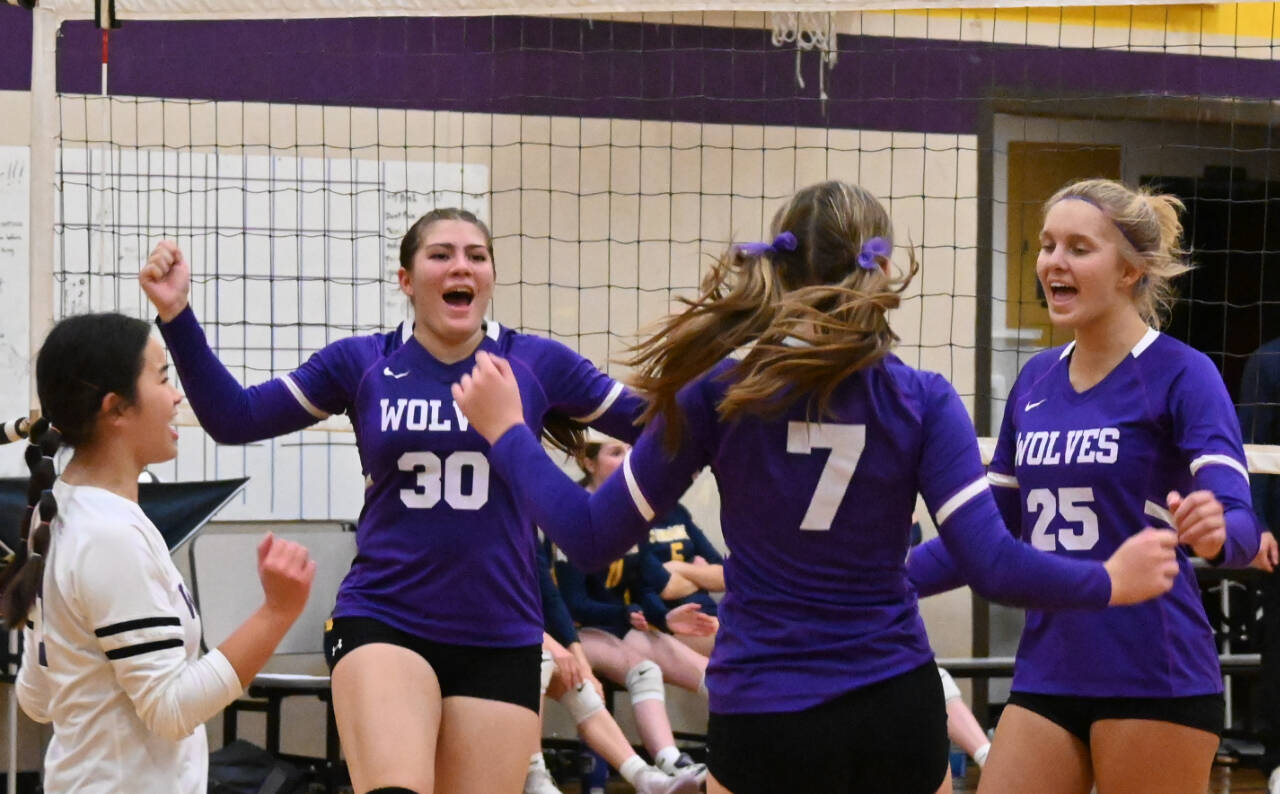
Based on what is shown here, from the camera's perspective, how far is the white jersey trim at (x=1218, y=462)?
2.74m

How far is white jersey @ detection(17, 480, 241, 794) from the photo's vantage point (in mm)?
2371

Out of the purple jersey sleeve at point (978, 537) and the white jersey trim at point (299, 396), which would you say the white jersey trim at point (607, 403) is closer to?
the white jersey trim at point (299, 396)

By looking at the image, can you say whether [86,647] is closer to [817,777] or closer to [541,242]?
[817,777]

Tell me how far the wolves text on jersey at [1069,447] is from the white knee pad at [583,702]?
10.1 feet

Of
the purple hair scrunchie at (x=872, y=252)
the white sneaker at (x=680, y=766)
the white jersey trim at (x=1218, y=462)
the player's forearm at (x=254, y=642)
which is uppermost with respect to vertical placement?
the purple hair scrunchie at (x=872, y=252)

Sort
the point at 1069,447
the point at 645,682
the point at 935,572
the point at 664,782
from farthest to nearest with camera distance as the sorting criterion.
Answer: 1. the point at 645,682
2. the point at 664,782
3. the point at 1069,447
4. the point at 935,572

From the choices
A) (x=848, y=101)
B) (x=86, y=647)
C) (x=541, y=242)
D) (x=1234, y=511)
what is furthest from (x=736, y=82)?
(x=86, y=647)

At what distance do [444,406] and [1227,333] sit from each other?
22.3 ft

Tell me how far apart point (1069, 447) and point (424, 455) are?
1.26 metres

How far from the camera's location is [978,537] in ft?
7.27

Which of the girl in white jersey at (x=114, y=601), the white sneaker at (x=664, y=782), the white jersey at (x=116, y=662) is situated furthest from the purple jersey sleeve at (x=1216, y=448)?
the white sneaker at (x=664, y=782)

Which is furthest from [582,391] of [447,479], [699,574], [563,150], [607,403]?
[563,150]

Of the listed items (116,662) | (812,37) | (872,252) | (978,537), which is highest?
(812,37)

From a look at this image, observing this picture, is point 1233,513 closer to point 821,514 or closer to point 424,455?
point 821,514
